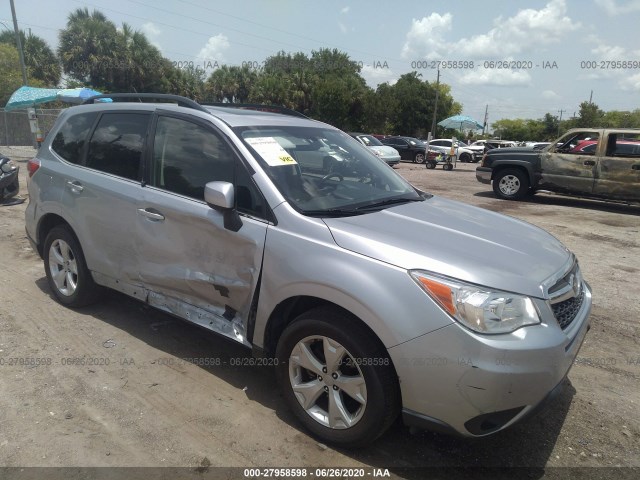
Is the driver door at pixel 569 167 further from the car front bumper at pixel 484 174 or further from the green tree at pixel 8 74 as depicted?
the green tree at pixel 8 74

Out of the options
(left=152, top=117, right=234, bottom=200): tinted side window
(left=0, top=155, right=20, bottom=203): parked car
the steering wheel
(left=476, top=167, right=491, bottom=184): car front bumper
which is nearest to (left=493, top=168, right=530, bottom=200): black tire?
(left=476, top=167, right=491, bottom=184): car front bumper

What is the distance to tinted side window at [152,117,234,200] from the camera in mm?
3314

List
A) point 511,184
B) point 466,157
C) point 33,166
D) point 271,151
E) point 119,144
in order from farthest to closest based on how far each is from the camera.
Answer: point 466,157 < point 511,184 < point 33,166 < point 119,144 < point 271,151

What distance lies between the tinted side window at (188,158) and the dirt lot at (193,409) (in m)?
1.34

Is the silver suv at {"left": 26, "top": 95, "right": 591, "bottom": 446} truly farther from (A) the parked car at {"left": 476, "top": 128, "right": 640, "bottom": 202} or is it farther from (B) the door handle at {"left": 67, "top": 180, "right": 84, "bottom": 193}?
(A) the parked car at {"left": 476, "top": 128, "right": 640, "bottom": 202}

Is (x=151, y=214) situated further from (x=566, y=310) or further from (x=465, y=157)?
(x=465, y=157)

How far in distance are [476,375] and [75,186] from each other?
3.59m

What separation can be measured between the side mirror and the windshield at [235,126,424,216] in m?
0.30

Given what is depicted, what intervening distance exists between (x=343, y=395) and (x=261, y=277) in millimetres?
841

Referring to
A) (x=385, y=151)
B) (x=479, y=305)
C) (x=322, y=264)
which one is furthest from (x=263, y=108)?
(x=385, y=151)

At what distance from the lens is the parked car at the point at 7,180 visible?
9.39 m

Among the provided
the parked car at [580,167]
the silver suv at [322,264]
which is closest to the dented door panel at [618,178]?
the parked car at [580,167]

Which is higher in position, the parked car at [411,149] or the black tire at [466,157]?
the parked car at [411,149]

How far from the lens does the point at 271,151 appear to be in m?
3.27
